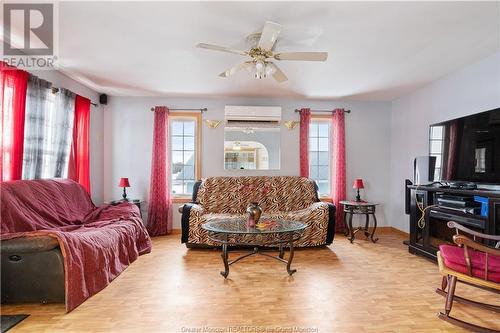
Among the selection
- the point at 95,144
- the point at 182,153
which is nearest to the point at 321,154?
the point at 182,153

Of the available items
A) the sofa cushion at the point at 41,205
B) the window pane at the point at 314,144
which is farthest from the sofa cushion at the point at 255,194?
the sofa cushion at the point at 41,205

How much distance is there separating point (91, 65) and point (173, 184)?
229cm

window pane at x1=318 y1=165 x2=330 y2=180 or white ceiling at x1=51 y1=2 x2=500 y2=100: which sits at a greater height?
white ceiling at x1=51 y1=2 x2=500 y2=100

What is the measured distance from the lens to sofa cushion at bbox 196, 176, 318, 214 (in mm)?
4273

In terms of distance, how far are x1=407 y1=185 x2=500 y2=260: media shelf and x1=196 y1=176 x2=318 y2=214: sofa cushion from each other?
140 cm

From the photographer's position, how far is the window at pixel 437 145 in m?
3.40

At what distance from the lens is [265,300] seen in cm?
233

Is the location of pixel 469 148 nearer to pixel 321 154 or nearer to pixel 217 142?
pixel 321 154

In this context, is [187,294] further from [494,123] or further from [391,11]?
[494,123]

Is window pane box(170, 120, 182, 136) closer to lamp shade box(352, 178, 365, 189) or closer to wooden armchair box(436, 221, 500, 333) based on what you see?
lamp shade box(352, 178, 365, 189)

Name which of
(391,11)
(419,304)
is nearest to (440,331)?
(419,304)

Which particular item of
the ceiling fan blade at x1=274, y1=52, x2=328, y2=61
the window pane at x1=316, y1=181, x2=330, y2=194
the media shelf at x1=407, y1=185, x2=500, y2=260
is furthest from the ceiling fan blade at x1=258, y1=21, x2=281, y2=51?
the window pane at x1=316, y1=181, x2=330, y2=194

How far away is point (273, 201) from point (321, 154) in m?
1.44

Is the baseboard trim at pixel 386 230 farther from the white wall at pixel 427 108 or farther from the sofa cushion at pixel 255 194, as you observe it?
the sofa cushion at pixel 255 194
